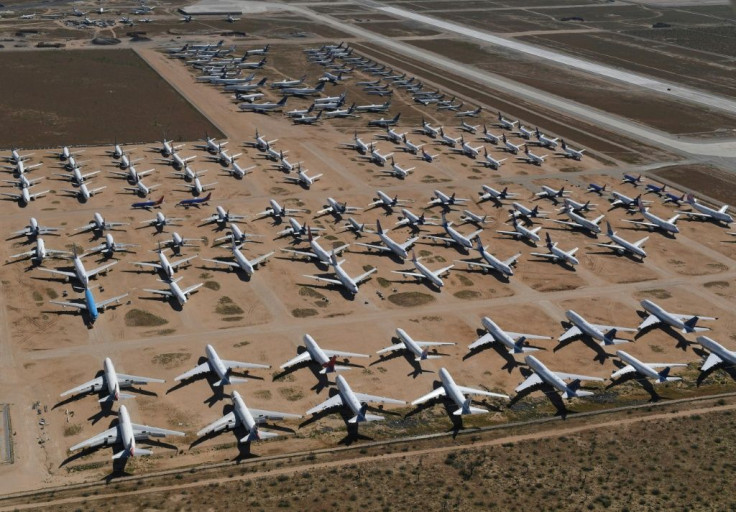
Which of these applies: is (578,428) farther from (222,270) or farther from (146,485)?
(222,270)

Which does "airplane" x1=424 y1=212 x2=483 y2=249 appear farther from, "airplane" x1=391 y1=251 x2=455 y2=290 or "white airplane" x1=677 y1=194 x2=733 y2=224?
"white airplane" x1=677 y1=194 x2=733 y2=224

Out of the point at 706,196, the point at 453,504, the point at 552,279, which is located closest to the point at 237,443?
the point at 453,504

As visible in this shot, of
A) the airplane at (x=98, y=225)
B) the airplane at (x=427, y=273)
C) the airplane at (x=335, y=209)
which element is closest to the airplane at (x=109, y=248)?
the airplane at (x=98, y=225)

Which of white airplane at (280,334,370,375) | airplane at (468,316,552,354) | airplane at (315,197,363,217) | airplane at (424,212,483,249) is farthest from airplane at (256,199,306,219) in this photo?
airplane at (468,316,552,354)

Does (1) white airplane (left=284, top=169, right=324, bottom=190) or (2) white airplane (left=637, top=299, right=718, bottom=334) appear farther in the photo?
(1) white airplane (left=284, top=169, right=324, bottom=190)

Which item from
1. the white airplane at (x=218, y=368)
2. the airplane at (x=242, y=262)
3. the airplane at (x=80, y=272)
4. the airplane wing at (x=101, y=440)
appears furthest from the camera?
the airplane at (x=242, y=262)

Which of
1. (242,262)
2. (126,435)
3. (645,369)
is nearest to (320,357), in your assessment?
(126,435)

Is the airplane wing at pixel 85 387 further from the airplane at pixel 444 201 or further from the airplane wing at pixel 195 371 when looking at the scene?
the airplane at pixel 444 201
